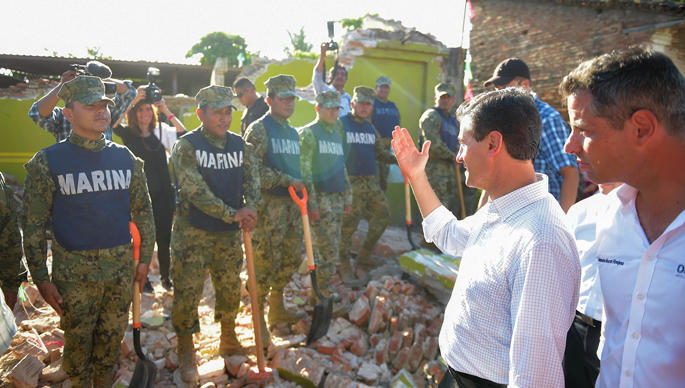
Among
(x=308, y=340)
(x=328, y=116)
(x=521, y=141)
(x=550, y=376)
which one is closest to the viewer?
(x=550, y=376)

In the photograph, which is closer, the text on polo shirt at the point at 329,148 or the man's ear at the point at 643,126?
the man's ear at the point at 643,126

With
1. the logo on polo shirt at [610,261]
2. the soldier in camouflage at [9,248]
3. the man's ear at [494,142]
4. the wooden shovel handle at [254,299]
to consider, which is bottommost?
the wooden shovel handle at [254,299]

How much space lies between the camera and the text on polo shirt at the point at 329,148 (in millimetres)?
4836

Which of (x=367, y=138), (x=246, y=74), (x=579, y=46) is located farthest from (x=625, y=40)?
(x=246, y=74)

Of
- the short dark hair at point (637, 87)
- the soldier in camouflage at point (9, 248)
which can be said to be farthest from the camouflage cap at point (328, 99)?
the short dark hair at point (637, 87)

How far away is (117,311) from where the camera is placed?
302cm

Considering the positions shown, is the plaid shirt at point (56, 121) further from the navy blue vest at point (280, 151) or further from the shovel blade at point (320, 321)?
the shovel blade at point (320, 321)

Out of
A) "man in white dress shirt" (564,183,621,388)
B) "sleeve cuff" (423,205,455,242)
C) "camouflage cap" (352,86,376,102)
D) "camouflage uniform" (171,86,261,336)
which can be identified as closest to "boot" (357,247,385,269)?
"camouflage cap" (352,86,376,102)

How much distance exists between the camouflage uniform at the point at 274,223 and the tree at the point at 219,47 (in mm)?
28468

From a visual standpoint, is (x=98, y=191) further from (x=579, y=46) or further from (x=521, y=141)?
(x=579, y=46)

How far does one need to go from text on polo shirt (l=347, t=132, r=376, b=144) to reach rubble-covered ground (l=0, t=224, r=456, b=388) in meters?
1.72

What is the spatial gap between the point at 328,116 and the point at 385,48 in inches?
212

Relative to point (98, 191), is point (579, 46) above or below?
above

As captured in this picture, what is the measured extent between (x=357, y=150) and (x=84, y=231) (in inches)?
143
